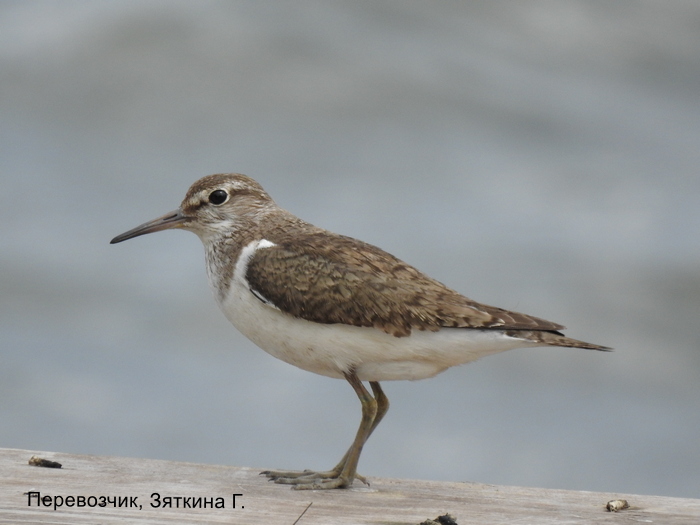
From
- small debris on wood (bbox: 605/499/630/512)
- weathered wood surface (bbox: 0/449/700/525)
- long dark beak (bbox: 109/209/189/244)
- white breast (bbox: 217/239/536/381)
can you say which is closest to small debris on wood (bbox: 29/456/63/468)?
weathered wood surface (bbox: 0/449/700/525)

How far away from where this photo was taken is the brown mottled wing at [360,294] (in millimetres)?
5570

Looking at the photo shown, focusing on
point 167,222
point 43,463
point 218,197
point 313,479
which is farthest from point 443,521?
point 167,222

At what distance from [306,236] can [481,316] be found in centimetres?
121

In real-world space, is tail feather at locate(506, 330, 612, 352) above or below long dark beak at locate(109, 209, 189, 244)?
below

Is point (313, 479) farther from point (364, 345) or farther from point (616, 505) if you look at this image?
point (616, 505)

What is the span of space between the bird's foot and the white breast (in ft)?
2.00

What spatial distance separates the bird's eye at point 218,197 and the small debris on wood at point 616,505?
3044 millimetres

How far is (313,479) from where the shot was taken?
5.80 m

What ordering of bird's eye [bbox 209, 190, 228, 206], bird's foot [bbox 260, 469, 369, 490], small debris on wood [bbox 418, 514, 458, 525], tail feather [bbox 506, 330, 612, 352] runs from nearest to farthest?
small debris on wood [bbox 418, 514, 458, 525]
tail feather [bbox 506, 330, 612, 352]
bird's foot [bbox 260, 469, 369, 490]
bird's eye [bbox 209, 190, 228, 206]

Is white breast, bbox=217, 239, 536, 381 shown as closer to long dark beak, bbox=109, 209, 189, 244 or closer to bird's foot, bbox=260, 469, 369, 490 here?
bird's foot, bbox=260, 469, 369, 490

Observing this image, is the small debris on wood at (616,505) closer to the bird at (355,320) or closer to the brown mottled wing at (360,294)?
the bird at (355,320)

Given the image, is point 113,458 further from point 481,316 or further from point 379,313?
point 481,316

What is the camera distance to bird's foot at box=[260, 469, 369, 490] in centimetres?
564

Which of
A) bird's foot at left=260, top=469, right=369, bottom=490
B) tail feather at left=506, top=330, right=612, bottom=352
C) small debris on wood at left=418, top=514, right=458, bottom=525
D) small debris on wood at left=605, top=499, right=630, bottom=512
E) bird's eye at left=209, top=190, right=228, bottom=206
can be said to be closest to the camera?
small debris on wood at left=418, top=514, right=458, bottom=525
